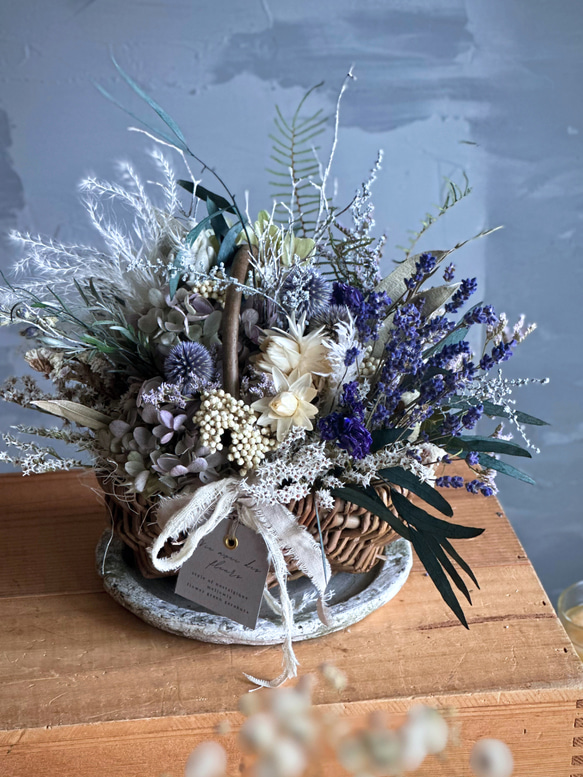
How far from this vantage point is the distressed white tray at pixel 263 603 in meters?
0.74

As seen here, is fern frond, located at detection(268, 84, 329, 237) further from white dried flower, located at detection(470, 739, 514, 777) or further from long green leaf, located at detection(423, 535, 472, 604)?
white dried flower, located at detection(470, 739, 514, 777)

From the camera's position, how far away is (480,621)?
2.58 ft

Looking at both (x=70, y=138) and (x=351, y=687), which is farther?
(x=70, y=138)

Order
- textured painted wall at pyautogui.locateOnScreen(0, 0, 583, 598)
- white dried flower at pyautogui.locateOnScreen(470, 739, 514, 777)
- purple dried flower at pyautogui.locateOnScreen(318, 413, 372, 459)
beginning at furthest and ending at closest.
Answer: textured painted wall at pyautogui.locateOnScreen(0, 0, 583, 598), purple dried flower at pyautogui.locateOnScreen(318, 413, 372, 459), white dried flower at pyautogui.locateOnScreen(470, 739, 514, 777)

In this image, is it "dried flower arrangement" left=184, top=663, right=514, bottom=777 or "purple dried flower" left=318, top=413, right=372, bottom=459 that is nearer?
"dried flower arrangement" left=184, top=663, right=514, bottom=777

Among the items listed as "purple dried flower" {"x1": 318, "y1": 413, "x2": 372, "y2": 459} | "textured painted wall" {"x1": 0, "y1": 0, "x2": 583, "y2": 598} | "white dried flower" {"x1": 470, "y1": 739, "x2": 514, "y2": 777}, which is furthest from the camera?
"textured painted wall" {"x1": 0, "y1": 0, "x2": 583, "y2": 598}

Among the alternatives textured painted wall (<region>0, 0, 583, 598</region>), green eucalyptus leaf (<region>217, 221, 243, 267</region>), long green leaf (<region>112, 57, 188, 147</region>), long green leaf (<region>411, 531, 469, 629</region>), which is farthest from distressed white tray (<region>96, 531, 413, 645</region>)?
textured painted wall (<region>0, 0, 583, 598</region>)

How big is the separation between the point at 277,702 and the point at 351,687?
49 cm

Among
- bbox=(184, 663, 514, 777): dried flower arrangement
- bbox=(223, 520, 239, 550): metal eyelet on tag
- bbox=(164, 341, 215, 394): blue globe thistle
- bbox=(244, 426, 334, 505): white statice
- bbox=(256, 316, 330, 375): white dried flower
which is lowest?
bbox=(223, 520, 239, 550): metal eyelet on tag

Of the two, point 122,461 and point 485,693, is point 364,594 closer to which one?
point 485,693

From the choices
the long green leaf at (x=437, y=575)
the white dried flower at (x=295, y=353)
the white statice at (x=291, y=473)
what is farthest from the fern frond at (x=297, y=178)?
the long green leaf at (x=437, y=575)

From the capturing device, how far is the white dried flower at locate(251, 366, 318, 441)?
658mm

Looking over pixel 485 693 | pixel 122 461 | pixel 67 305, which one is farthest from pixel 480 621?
pixel 67 305

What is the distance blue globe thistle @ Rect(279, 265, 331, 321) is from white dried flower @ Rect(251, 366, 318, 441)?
3.1 inches
